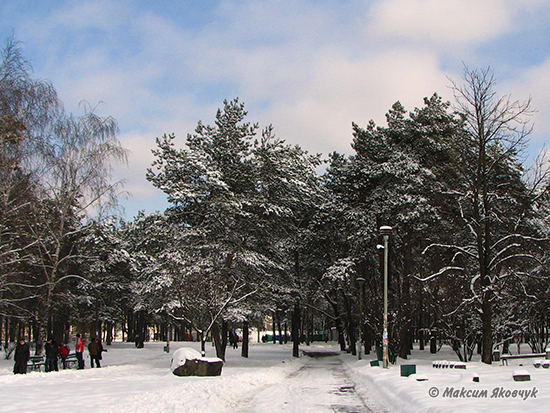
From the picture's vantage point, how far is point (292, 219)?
123 ft

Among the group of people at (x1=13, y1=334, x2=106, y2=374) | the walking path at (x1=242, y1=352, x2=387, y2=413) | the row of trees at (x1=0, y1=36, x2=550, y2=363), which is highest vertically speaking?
the row of trees at (x1=0, y1=36, x2=550, y2=363)

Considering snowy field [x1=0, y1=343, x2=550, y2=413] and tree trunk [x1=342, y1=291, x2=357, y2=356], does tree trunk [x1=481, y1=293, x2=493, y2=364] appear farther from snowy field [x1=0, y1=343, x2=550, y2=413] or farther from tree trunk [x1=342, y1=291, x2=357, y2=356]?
tree trunk [x1=342, y1=291, x2=357, y2=356]

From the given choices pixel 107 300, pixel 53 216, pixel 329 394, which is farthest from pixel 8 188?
pixel 107 300

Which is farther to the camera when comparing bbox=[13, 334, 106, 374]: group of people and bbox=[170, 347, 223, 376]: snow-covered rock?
bbox=[13, 334, 106, 374]: group of people

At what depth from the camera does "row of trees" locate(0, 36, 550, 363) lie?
83.4 feet

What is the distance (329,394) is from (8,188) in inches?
584

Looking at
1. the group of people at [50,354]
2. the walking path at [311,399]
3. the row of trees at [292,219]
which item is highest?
the row of trees at [292,219]

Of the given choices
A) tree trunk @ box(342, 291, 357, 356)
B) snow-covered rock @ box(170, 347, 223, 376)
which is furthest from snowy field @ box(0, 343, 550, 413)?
tree trunk @ box(342, 291, 357, 356)

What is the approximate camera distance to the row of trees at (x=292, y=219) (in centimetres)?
2541

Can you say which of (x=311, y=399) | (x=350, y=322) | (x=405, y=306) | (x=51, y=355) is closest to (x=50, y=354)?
(x=51, y=355)

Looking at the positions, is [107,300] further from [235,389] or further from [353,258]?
[235,389]

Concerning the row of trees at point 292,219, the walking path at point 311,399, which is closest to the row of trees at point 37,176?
the row of trees at point 292,219

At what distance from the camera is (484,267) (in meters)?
25.6

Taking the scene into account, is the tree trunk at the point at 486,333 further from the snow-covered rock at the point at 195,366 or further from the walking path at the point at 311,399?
the snow-covered rock at the point at 195,366
